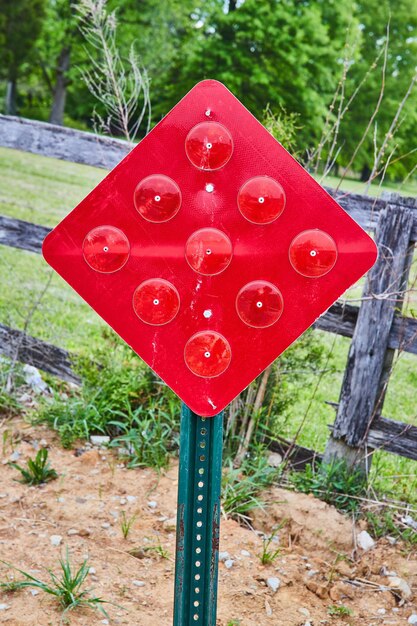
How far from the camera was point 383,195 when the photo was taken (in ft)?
10.4

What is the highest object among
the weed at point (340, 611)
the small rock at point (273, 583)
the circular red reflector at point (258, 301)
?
the circular red reflector at point (258, 301)

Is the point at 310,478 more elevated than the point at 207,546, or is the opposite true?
the point at 207,546

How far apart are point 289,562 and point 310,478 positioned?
587 mm

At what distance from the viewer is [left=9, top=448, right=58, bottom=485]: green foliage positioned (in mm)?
3049

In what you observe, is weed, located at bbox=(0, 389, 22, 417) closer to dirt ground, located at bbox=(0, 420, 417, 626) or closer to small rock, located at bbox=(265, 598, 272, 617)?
dirt ground, located at bbox=(0, 420, 417, 626)

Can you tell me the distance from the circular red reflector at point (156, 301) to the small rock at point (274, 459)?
6.74 feet

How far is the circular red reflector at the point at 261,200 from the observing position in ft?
4.65

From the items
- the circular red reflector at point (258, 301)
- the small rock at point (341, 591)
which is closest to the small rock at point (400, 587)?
the small rock at point (341, 591)

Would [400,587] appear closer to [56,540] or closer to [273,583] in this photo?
[273,583]

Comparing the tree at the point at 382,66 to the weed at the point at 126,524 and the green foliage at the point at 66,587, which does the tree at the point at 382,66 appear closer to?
the weed at the point at 126,524

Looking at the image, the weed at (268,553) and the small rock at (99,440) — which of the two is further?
the small rock at (99,440)

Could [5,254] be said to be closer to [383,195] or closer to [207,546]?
[383,195]

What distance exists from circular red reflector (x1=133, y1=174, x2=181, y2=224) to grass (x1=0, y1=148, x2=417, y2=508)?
184 centimetres

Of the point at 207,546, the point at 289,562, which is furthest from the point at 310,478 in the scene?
the point at 207,546
